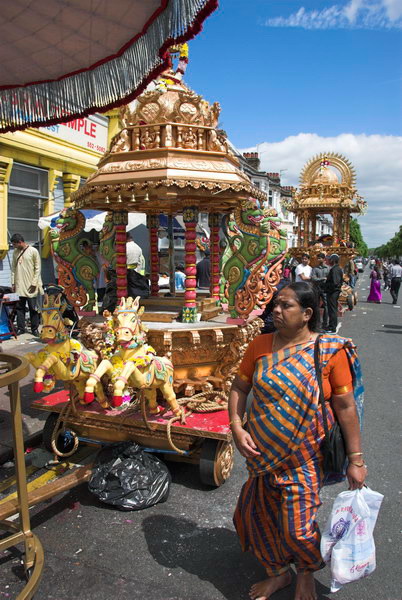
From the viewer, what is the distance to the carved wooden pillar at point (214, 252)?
515 cm

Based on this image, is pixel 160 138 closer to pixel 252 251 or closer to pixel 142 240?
pixel 252 251

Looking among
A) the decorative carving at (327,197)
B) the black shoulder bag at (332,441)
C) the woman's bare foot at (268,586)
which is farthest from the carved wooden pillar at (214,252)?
the decorative carving at (327,197)

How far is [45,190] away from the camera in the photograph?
9703 mm

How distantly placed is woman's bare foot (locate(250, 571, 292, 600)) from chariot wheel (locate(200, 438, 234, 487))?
98 cm

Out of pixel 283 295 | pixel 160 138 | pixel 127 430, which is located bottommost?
pixel 127 430

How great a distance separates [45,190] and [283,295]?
28.9 feet

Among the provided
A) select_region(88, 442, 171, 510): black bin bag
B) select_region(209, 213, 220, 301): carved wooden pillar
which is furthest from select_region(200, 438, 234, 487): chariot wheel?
select_region(209, 213, 220, 301): carved wooden pillar

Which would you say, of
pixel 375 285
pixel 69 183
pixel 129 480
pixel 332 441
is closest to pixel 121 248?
pixel 129 480

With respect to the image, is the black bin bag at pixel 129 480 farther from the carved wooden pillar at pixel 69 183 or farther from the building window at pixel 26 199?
the carved wooden pillar at pixel 69 183

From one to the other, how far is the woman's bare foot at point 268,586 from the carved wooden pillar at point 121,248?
2892mm

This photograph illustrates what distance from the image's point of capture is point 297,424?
2100 millimetres

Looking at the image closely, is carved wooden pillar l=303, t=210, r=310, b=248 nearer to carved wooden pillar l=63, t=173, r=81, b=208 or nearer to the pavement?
carved wooden pillar l=63, t=173, r=81, b=208

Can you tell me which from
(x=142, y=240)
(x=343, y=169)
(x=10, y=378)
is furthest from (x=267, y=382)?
(x=343, y=169)

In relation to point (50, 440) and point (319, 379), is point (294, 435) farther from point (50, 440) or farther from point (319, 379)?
point (50, 440)
